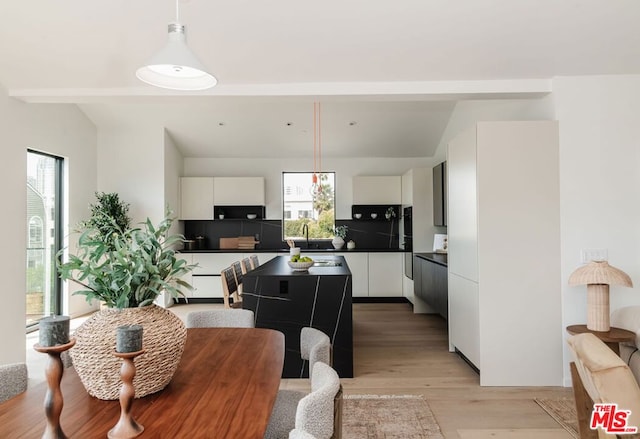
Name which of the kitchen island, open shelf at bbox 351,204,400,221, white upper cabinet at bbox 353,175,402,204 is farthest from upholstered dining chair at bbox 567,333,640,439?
open shelf at bbox 351,204,400,221

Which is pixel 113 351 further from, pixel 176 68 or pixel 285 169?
pixel 285 169

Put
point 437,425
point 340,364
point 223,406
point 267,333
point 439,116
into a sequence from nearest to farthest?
point 223,406 < point 267,333 < point 437,425 < point 340,364 < point 439,116

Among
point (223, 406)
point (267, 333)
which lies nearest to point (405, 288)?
point (267, 333)

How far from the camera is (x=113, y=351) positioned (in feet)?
4.20

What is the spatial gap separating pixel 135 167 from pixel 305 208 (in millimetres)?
2876

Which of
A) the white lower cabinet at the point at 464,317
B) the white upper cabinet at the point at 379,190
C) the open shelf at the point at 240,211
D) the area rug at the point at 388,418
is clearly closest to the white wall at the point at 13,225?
the area rug at the point at 388,418

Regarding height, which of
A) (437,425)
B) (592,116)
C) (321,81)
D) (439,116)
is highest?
(439,116)

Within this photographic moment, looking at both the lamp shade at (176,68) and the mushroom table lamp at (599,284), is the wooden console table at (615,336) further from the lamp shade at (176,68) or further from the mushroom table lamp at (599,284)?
the lamp shade at (176,68)

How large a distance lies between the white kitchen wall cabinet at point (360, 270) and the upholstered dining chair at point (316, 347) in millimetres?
4662

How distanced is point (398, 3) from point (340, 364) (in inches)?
110

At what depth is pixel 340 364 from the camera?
11.3ft

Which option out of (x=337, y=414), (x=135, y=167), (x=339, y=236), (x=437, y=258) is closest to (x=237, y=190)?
(x=135, y=167)

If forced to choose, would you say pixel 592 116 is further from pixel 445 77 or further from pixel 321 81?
pixel 321 81

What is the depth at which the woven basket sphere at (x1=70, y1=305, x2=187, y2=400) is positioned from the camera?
1287mm
